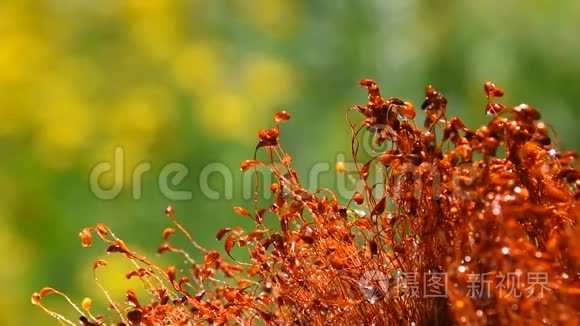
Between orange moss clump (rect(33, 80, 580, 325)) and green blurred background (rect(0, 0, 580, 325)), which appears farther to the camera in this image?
green blurred background (rect(0, 0, 580, 325))

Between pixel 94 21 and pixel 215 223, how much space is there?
1698 millimetres

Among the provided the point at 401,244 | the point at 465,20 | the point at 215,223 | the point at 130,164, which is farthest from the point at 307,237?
the point at 465,20

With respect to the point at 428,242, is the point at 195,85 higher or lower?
higher

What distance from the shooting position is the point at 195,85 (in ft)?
21.1

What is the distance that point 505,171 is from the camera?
59.6 inches

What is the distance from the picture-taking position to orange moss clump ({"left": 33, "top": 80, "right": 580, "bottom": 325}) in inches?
54.3

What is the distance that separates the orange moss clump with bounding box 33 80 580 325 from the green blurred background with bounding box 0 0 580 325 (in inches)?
146

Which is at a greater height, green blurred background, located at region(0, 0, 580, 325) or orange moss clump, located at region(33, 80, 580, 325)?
green blurred background, located at region(0, 0, 580, 325)

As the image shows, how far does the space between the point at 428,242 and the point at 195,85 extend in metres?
4.98

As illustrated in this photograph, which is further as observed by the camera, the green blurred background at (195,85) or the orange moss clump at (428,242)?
the green blurred background at (195,85)

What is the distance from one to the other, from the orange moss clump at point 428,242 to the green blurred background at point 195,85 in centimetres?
370

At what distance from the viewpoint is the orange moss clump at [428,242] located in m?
1.38

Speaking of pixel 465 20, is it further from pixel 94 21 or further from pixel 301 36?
pixel 94 21

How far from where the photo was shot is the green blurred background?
572 cm
